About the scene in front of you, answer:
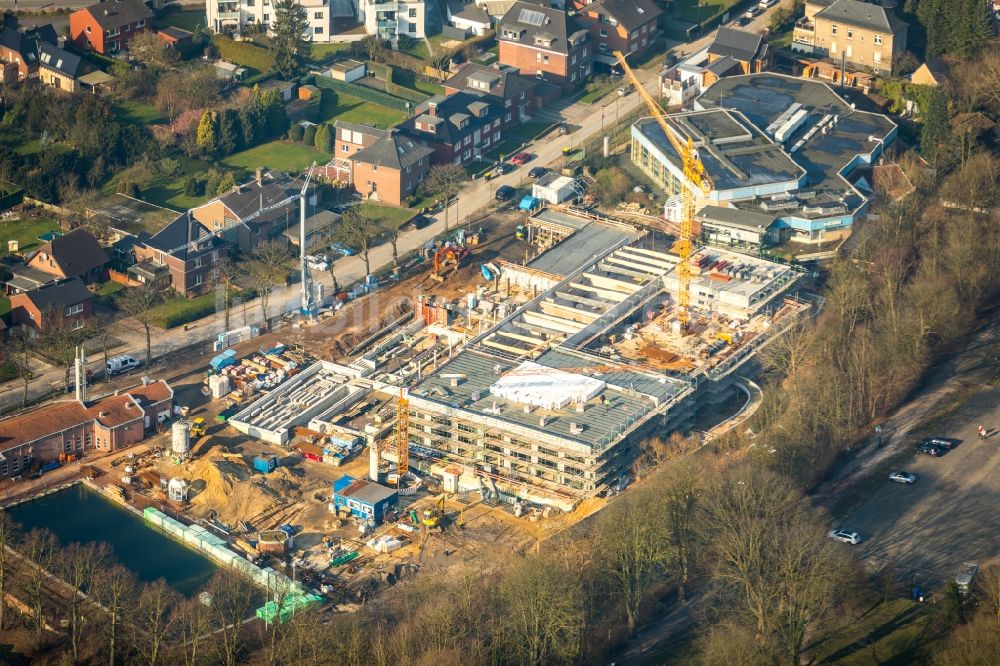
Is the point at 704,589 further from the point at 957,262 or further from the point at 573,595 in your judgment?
the point at 957,262

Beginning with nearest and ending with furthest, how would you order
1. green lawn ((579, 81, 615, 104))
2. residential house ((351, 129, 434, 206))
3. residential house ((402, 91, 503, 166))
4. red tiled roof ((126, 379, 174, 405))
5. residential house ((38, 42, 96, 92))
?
red tiled roof ((126, 379, 174, 405))
residential house ((351, 129, 434, 206))
residential house ((402, 91, 503, 166))
residential house ((38, 42, 96, 92))
green lawn ((579, 81, 615, 104))

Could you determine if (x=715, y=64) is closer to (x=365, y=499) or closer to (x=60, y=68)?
(x=60, y=68)

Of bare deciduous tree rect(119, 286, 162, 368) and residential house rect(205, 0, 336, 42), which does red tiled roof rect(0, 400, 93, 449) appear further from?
residential house rect(205, 0, 336, 42)

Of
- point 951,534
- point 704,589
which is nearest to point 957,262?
point 951,534

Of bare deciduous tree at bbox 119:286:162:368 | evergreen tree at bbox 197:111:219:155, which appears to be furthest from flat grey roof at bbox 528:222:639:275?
evergreen tree at bbox 197:111:219:155

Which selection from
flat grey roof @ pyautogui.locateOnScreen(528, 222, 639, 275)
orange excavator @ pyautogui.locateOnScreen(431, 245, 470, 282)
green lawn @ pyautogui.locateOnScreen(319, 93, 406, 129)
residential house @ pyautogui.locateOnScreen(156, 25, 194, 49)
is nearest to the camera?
flat grey roof @ pyautogui.locateOnScreen(528, 222, 639, 275)

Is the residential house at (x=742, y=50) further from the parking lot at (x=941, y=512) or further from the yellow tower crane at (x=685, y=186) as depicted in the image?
the parking lot at (x=941, y=512)

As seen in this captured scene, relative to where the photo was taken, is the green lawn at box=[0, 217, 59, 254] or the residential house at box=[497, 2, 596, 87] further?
the residential house at box=[497, 2, 596, 87]
